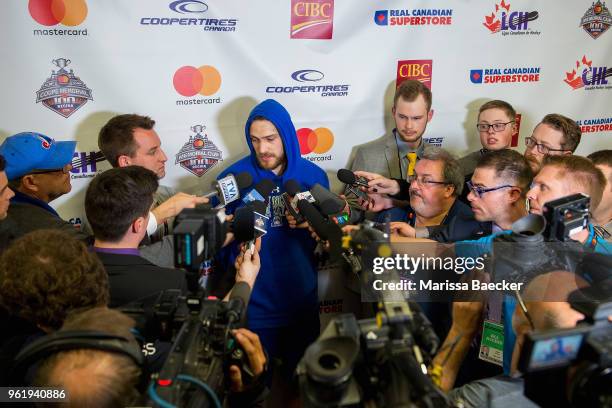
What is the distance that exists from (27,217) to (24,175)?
0.22 m

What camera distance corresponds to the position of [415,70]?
9.71 feet

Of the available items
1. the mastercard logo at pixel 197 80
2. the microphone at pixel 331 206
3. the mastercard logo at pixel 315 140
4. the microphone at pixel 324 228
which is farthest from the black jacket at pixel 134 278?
the mastercard logo at pixel 315 140

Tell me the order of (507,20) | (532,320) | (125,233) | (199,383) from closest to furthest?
1. (199,383)
2. (532,320)
3. (125,233)
4. (507,20)

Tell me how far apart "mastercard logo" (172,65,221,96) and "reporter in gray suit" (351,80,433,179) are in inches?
35.2

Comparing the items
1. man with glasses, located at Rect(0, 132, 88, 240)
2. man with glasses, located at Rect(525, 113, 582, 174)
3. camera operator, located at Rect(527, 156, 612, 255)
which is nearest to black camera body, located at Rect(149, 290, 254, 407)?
man with glasses, located at Rect(0, 132, 88, 240)

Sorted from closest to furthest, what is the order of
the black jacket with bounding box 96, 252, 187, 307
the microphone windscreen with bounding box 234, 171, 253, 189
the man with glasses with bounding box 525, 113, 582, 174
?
1. the black jacket with bounding box 96, 252, 187, 307
2. the microphone windscreen with bounding box 234, 171, 253, 189
3. the man with glasses with bounding box 525, 113, 582, 174

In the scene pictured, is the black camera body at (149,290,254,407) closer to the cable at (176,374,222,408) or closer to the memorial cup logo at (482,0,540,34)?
the cable at (176,374,222,408)

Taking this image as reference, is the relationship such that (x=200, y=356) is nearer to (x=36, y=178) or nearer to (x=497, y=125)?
(x=36, y=178)

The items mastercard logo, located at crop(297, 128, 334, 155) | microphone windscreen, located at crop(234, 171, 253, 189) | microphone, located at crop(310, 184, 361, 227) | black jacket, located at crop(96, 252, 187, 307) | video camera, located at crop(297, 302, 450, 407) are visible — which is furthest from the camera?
mastercard logo, located at crop(297, 128, 334, 155)

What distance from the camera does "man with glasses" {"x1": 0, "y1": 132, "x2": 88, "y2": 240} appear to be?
1859mm

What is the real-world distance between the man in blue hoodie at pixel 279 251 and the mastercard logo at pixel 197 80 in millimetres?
356

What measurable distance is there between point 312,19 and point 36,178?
1579mm

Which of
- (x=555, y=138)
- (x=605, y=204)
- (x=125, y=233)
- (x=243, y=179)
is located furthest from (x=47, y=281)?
(x=555, y=138)

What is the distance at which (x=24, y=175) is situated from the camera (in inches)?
78.0
